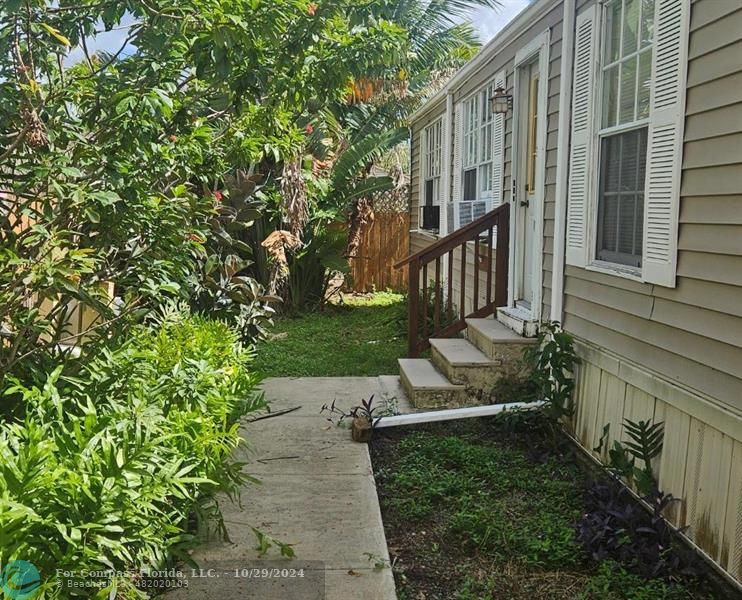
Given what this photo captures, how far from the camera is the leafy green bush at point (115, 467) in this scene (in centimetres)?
237

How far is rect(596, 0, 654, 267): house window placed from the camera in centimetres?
414

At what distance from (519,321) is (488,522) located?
261cm

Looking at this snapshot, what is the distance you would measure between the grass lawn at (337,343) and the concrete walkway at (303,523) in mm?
1931

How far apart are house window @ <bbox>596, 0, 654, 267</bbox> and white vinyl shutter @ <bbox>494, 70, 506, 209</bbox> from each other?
253cm

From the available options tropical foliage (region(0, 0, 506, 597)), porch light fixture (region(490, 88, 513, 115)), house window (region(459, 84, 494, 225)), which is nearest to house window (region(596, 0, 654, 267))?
tropical foliage (region(0, 0, 506, 597))

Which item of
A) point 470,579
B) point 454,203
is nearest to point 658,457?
point 470,579

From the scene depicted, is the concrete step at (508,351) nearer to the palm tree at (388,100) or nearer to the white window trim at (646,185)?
the white window trim at (646,185)

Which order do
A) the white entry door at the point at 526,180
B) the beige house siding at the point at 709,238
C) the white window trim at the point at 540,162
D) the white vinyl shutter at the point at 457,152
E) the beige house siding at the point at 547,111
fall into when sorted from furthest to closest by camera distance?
the white vinyl shutter at the point at 457,152
the white entry door at the point at 526,180
the white window trim at the point at 540,162
the beige house siding at the point at 547,111
the beige house siding at the point at 709,238

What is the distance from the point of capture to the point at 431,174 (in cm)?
1187

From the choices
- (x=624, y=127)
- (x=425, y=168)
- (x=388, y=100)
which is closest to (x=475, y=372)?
(x=624, y=127)

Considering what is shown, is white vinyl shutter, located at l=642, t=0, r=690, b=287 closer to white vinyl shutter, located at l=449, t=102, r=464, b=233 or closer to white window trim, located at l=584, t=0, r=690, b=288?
white window trim, located at l=584, t=0, r=690, b=288

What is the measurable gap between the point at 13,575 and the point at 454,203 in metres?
7.51

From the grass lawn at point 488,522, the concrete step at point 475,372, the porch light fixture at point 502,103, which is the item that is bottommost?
the grass lawn at point 488,522

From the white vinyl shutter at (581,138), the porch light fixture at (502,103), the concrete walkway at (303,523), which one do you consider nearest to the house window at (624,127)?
the white vinyl shutter at (581,138)
